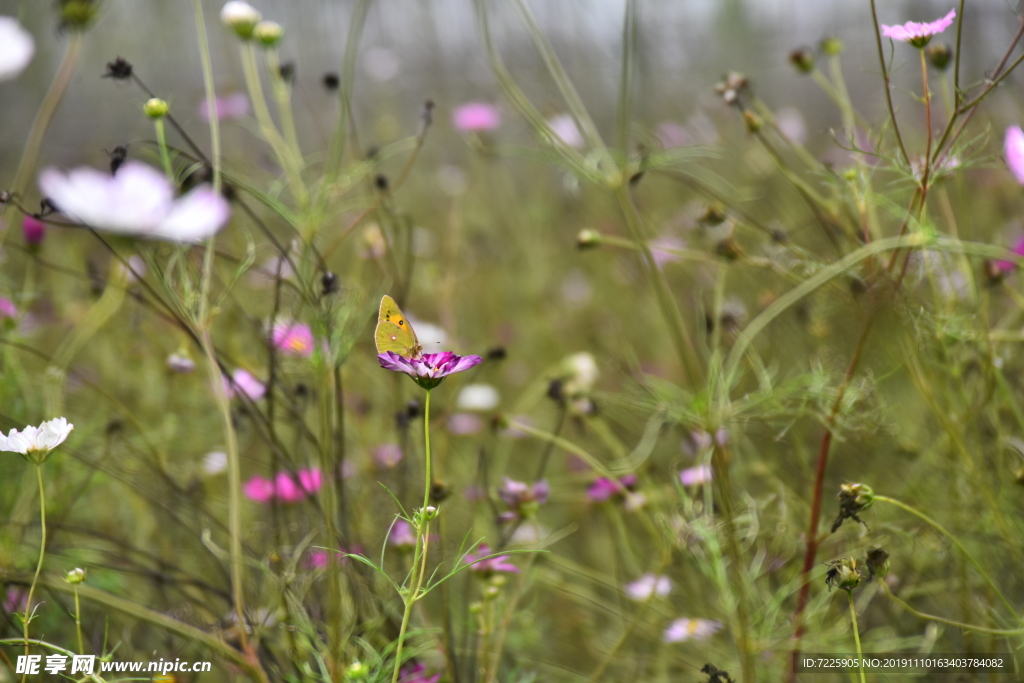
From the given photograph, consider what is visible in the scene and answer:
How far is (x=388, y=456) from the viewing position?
769mm

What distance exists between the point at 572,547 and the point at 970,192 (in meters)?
1.19

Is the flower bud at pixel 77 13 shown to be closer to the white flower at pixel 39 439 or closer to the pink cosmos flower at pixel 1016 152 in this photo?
the white flower at pixel 39 439

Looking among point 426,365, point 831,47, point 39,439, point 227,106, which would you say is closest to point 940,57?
point 831,47

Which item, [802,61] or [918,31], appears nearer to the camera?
[918,31]

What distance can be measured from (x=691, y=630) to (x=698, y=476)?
0.15 metres

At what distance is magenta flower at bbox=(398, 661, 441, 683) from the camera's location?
547mm

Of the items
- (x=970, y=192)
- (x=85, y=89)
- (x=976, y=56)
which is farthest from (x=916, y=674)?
(x=85, y=89)

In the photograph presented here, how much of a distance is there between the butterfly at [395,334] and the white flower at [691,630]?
43 centimetres

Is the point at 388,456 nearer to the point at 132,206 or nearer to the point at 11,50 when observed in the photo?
the point at 132,206

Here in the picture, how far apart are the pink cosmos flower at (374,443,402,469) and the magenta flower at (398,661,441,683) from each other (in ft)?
0.65

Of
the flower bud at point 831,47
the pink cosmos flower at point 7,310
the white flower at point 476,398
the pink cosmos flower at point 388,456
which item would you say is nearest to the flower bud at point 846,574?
the pink cosmos flower at point 388,456

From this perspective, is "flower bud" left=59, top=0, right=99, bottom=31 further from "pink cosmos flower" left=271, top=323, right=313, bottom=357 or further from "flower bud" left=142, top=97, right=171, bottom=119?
"pink cosmos flower" left=271, top=323, right=313, bottom=357

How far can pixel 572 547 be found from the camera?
40.9 inches

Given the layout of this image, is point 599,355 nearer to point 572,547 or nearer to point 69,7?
point 572,547
